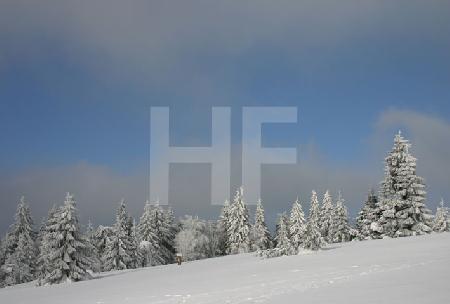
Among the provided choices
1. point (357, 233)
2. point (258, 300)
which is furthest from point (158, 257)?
point (258, 300)

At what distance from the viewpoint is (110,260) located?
71.9m

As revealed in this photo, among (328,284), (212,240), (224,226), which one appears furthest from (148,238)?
(328,284)

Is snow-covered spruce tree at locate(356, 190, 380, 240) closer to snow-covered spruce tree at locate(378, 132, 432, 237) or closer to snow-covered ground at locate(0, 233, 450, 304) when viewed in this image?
snow-covered spruce tree at locate(378, 132, 432, 237)

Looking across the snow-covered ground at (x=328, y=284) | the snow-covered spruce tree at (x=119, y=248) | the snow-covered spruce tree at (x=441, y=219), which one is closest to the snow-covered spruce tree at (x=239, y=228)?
the snow-covered spruce tree at (x=119, y=248)

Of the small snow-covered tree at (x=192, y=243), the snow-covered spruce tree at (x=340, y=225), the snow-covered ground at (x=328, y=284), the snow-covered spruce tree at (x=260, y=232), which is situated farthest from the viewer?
the small snow-covered tree at (x=192, y=243)

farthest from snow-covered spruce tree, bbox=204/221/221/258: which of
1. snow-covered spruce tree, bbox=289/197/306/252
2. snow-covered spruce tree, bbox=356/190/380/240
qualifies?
snow-covered spruce tree, bbox=289/197/306/252

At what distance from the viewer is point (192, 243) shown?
8494 cm

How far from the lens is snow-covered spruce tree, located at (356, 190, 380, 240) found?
Answer: 51266 millimetres

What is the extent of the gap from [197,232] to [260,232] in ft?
45.0

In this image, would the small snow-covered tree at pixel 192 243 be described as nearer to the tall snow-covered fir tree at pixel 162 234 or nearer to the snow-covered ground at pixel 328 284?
the tall snow-covered fir tree at pixel 162 234

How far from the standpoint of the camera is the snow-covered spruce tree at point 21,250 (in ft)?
220

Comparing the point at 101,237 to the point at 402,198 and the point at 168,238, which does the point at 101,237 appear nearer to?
the point at 168,238

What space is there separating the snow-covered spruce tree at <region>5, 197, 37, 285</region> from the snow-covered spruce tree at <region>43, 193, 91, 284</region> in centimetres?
2661

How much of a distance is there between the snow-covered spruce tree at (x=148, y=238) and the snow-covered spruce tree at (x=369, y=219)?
1382 inches
